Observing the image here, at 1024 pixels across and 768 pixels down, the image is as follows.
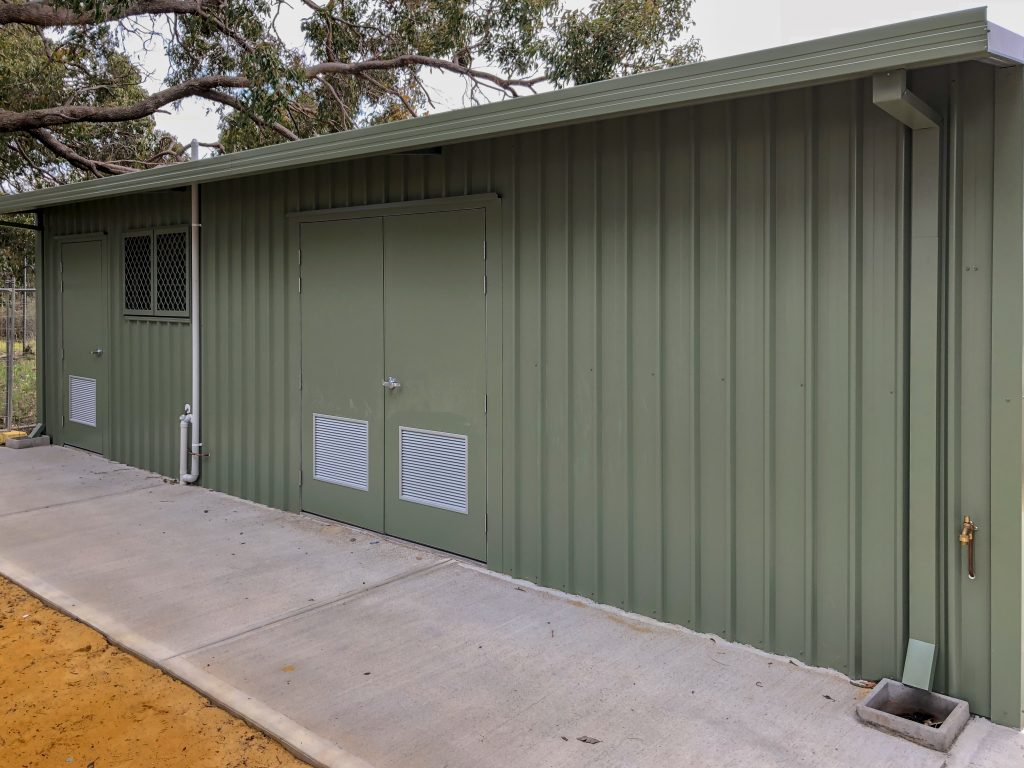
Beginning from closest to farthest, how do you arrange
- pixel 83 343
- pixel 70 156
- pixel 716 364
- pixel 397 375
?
pixel 716 364 < pixel 397 375 < pixel 83 343 < pixel 70 156

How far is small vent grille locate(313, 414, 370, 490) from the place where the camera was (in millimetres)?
5344

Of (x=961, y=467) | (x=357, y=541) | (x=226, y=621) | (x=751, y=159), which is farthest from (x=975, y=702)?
(x=357, y=541)

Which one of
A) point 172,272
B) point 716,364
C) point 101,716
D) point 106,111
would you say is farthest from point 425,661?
point 106,111

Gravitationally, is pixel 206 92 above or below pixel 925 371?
above

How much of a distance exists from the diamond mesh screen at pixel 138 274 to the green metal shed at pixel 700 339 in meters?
1.34

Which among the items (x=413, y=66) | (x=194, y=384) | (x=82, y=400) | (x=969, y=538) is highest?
(x=413, y=66)

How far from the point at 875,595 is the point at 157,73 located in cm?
1339

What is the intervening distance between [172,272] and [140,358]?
896 mm

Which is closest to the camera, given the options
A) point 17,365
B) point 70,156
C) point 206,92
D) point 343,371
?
point 343,371

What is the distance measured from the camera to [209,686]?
10.5ft

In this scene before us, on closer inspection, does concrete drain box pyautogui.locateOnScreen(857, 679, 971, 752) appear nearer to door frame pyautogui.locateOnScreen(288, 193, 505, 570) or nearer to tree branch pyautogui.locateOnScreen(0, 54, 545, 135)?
Result: door frame pyautogui.locateOnScreen(288, 193, 505, 570)

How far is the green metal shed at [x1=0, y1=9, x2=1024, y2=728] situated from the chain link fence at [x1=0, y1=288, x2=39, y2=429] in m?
4.28

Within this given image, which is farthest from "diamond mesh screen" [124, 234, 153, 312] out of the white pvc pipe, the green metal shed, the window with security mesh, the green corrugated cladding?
the green corrugated cladding

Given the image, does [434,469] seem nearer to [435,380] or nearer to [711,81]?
[435,380]
